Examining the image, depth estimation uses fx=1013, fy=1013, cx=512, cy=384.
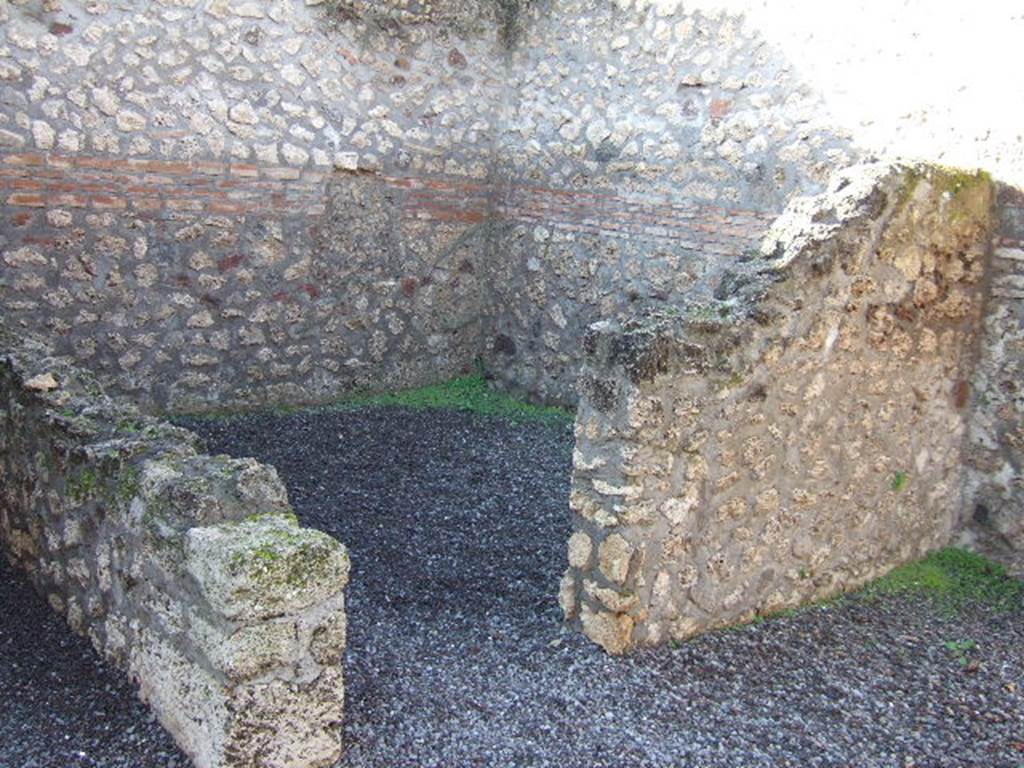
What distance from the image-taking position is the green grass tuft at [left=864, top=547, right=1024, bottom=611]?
17.0 ft

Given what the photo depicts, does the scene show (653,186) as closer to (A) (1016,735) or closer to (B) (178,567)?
(A) (1016,735)

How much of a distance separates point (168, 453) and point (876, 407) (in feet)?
11.0

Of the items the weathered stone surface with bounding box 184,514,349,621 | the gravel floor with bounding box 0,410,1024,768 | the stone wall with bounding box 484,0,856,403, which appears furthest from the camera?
the stone wall with bounding box 484,0,856,403

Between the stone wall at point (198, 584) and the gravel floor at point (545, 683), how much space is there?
22 cm

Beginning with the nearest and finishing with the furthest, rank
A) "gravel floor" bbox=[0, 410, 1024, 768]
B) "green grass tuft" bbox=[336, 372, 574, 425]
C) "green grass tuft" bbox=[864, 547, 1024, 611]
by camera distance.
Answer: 1. "gravel floor" bbox=[0, 410, 1024, 768]
2. "green grass tuft" bbox=[864, 547, 1024, 611]
3. "green grass tuft" bbox=[336, 372, 574, 425]

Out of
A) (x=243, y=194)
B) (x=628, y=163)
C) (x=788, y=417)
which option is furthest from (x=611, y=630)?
(x=243, y=194)

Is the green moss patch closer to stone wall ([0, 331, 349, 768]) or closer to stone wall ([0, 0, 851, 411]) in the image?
stone wall ([0, 0, 851, 411])

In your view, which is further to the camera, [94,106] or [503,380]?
[503,380]

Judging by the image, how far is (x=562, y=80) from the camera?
7961 mm

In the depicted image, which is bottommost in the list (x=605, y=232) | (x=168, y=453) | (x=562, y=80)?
(x=168, y=453)

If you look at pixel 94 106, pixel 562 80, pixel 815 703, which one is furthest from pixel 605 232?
pixel 815 703

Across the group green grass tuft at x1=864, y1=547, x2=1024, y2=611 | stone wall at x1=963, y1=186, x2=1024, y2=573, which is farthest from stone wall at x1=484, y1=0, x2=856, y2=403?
green grass tuft at x1=864, y1=547, x2=1024, y2=611

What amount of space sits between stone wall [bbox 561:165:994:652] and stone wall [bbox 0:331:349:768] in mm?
1346

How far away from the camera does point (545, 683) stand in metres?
4.04
